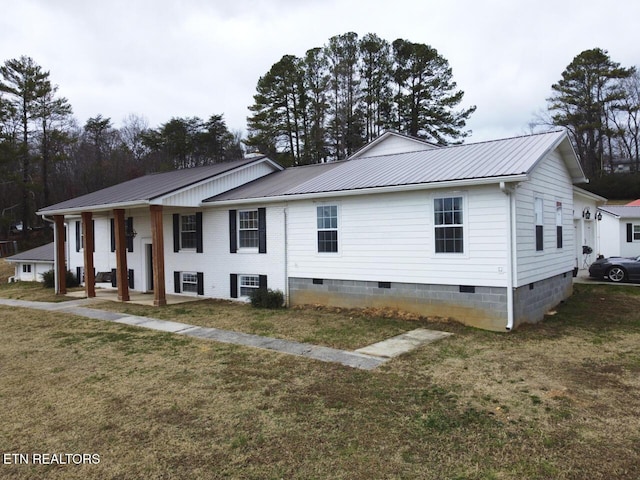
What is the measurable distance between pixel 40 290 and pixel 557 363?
67.0ft

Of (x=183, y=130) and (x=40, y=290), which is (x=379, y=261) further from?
(x=183, y=130)

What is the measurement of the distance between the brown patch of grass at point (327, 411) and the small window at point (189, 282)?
7.16 metres

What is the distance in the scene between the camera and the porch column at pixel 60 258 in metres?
18.0

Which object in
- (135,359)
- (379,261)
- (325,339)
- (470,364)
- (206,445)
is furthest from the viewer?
(379,261)

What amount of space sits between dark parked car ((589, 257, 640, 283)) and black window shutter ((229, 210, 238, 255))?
1336 cm

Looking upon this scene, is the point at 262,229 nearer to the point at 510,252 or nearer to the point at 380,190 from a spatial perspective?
the point at 380,190

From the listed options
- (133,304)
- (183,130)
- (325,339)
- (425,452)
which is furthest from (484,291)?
(183,130)

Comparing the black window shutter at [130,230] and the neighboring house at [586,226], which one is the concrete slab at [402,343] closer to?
the neighboring house at [586,226]

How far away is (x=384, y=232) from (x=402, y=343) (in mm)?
3507

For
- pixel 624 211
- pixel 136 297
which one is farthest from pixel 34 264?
pixel 624 211

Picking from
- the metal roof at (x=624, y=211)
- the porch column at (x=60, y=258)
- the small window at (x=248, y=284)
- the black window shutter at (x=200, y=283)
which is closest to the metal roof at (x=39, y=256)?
the porch column at (x=60, y=258)

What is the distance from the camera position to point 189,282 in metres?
16.1

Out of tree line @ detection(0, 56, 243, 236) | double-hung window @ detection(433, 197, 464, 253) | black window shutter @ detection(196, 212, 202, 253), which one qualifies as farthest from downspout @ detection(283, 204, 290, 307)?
tree line @ detection(0, 56, 243, 236)

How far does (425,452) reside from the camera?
13.8ft
